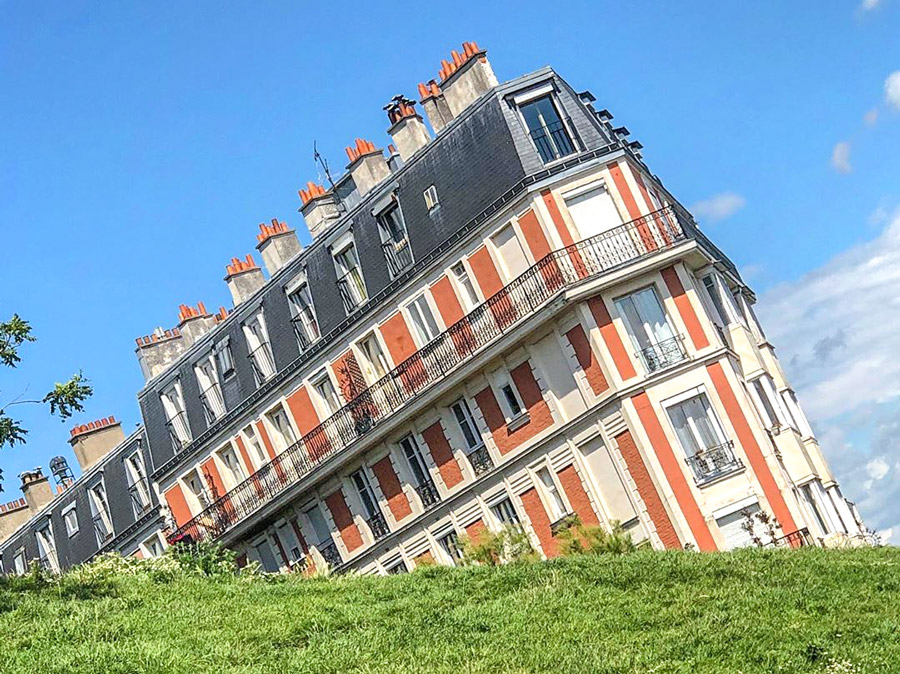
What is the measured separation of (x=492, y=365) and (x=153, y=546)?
20.8 metres

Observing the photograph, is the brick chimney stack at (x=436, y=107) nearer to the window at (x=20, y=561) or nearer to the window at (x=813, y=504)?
the window at (x=813, y=504)

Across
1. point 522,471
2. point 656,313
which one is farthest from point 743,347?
point 522,471

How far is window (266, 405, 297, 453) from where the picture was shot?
45.5 m

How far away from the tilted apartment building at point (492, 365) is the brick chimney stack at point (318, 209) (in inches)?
2.9

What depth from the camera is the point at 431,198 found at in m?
40.6

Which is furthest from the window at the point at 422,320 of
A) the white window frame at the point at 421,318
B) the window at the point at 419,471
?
the window at the point at 419,471

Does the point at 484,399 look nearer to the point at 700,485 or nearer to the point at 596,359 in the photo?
the point at 596,359

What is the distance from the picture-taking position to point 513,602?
21469 millimetres

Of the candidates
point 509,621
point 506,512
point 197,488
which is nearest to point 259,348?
point 197,488

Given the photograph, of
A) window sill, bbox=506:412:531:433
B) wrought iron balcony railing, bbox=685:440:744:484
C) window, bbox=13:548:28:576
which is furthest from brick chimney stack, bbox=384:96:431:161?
window, bbox=13:548:28:576

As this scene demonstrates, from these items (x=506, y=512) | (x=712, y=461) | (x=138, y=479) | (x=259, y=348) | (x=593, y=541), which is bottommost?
(x=593, y=541)

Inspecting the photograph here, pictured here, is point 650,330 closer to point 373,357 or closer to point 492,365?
point 492,365

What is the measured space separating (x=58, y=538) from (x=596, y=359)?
103ft

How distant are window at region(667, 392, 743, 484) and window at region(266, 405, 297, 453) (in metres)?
14.2
